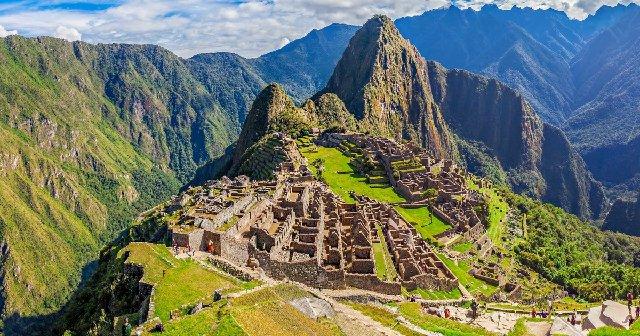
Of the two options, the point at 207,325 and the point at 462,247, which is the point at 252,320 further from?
the point at 462,247

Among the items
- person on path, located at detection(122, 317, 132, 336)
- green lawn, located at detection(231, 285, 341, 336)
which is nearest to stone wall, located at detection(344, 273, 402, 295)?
green lawn, located at detection(231, 285, 341, 336)

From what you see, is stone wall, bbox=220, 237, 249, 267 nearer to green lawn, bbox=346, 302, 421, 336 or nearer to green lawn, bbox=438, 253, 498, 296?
green lawn, bbox=346, 302, 421, 336

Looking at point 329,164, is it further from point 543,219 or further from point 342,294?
point 342,294

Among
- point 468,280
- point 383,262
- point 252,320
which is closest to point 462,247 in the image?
point 468,280

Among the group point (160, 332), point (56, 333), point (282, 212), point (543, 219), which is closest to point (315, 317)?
point (160, 332)

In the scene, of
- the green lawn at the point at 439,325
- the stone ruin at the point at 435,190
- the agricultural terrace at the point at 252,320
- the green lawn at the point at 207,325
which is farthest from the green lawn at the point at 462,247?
the green lawn at the point at 207,325

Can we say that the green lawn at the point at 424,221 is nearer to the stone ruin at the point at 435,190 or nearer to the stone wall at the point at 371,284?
the stone ruin at the point at 435,190

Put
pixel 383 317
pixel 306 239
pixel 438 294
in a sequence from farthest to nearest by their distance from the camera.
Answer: pixel 438 294 < pixel 306 239 < pixel 383 317
